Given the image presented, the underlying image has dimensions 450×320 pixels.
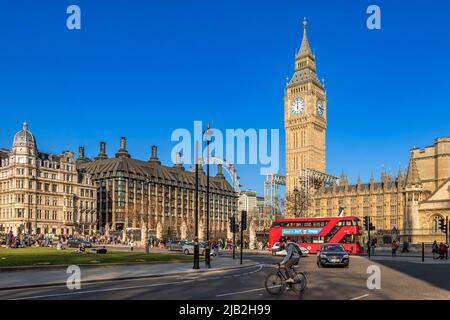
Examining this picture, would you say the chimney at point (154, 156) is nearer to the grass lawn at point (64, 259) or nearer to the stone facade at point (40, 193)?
the stone facade at point (40, 193)

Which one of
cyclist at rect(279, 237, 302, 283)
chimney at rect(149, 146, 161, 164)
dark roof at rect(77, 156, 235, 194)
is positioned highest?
chimney at rect(149, 146, 161, 164)

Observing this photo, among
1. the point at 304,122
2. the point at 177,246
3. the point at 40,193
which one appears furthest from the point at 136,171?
the point at 177,246

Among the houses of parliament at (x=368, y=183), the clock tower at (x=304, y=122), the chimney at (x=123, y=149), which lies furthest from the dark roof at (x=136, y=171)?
the houses of parliament at (x=368, y=183)

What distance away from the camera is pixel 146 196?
134 m

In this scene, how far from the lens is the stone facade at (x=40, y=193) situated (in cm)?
10269

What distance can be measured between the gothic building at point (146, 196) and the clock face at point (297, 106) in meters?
35.9

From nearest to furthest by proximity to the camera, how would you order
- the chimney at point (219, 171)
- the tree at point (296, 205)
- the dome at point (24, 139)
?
the tree at point (296, 205) → the dome at point (24, 139) → the chimney at point (219, 171)

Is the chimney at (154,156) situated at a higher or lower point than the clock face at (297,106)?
lower

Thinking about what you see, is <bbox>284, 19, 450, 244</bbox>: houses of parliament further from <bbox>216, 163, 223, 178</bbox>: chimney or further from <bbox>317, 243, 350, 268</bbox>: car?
<bbox>317, 243, 350, 268</bbox>: car

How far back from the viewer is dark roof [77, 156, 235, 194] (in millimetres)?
127500

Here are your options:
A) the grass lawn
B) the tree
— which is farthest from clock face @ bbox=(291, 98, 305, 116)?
the grass lawn
